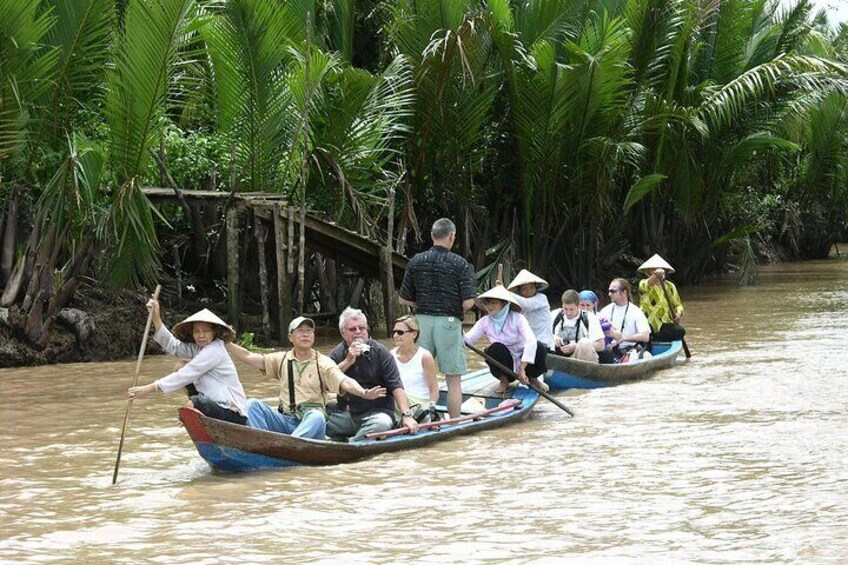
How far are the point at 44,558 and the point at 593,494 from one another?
331cm

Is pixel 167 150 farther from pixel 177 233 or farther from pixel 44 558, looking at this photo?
pixel 44 558

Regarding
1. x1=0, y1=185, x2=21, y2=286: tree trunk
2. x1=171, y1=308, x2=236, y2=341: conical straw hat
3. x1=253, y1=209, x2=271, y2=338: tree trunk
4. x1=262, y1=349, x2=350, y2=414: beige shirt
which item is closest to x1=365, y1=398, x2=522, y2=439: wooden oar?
x1=262, y1=349, x2=350, y2=414: beige shirt

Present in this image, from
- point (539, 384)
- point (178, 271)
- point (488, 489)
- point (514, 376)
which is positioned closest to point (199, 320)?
point (488, 489)

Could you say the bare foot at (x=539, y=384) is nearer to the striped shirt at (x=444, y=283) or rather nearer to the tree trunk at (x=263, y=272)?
the striped shirt at (x=444, y=283)

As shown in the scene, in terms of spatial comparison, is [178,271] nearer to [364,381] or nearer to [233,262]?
[233,262]

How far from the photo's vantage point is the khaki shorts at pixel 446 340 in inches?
417

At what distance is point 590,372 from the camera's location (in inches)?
516

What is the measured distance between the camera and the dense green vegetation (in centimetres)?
1491

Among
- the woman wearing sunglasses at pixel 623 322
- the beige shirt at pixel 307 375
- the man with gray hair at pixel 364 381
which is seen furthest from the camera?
the woman wearing sunglasses at pixel 623 322

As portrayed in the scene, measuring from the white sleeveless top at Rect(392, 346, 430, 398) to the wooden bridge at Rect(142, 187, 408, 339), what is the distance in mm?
6504

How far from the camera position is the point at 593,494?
8336 millimetres

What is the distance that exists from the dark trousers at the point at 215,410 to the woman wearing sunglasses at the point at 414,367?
5.39 feet

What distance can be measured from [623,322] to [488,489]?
6.10m

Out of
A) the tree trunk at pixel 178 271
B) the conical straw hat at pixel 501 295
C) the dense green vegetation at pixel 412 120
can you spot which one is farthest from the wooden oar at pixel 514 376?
the tree trunk at pixel 178 271
